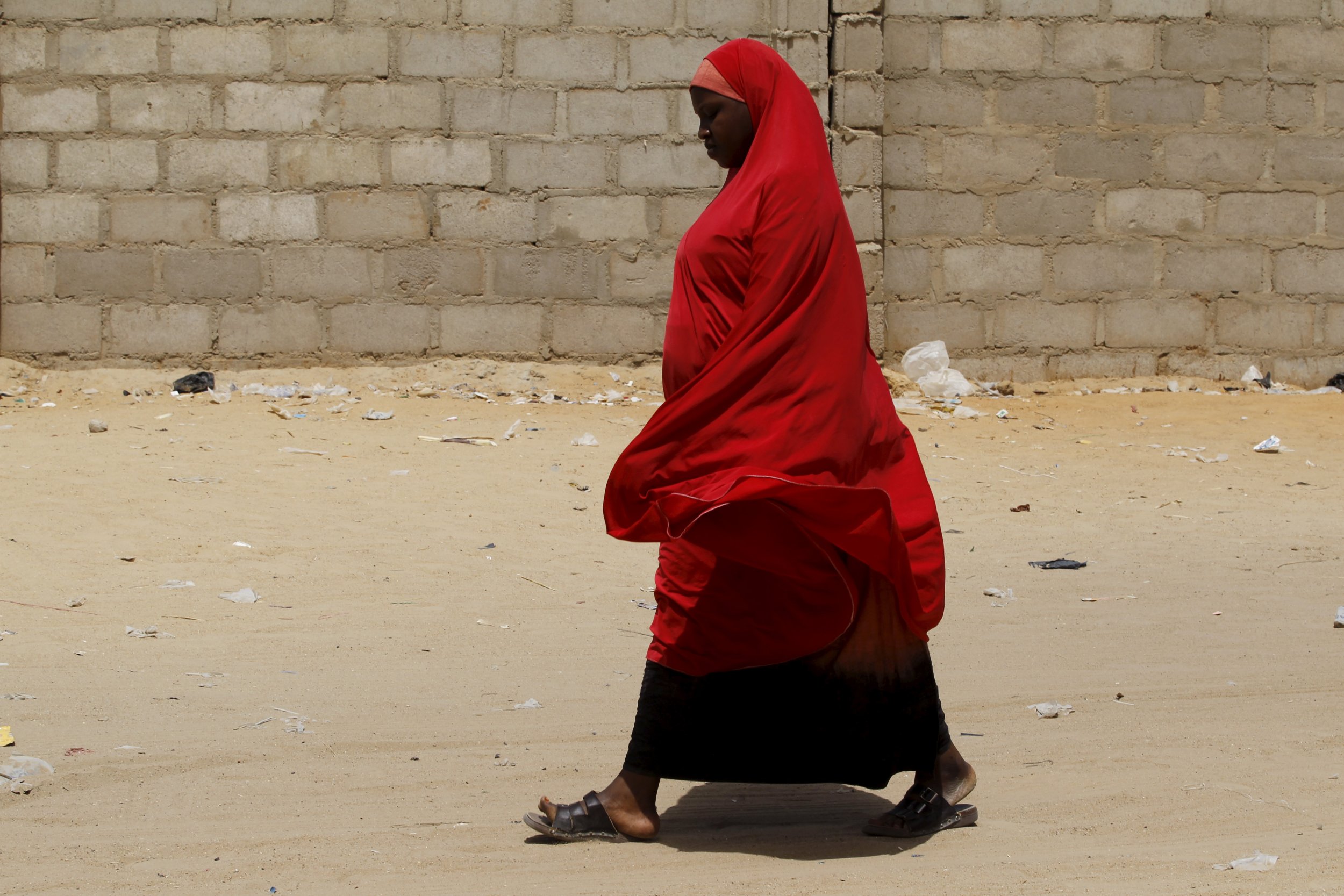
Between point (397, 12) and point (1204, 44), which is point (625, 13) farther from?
point (1204, 44)

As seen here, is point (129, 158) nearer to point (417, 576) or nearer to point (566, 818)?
point (417, 576)

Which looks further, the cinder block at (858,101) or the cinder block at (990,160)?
the cinder block at (990,160)

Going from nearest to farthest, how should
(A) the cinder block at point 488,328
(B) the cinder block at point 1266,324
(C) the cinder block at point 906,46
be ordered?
(A) the cinder block at point 488,328, (C) the cinder block at point 906,46, (B) the cinder block at point 1266,324

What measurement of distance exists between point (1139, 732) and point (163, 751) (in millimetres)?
2445

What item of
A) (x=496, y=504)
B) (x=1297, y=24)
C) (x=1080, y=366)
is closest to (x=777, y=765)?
(x=496, y=504)

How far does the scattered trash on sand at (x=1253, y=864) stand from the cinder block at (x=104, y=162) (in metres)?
7.46

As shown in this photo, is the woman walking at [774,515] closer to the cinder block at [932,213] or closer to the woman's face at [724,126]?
the woman's face at [724,126]

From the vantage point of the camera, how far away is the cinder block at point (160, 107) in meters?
8.23

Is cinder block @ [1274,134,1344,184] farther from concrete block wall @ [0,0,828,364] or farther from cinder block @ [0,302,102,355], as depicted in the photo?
cinder block @ [0,302,102,355]

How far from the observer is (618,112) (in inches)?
332

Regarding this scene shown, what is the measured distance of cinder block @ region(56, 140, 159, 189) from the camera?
825cm

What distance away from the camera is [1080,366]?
902cm

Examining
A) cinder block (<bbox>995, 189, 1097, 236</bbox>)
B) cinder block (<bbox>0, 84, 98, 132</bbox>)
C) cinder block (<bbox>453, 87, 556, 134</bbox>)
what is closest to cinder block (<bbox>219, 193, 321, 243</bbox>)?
cinder block (<bbox>0, 84, 98, 132</bbox>)

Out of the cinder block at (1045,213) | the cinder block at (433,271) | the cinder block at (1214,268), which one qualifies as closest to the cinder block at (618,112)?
the cinder block at (433,271)
